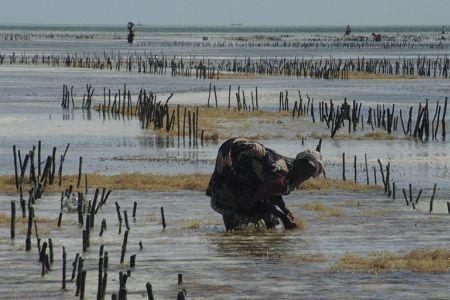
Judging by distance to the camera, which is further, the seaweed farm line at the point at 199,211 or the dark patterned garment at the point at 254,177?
the dark patterned garment at the point at 254,177

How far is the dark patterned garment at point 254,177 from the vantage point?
50.7 feet

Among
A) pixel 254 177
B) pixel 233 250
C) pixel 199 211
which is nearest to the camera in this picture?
pixel 233 250

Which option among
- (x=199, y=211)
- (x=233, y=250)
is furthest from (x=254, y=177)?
(x=199, y=211)

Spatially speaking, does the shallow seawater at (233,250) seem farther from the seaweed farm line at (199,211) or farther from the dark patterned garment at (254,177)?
the dark patterned garment at (254,177)

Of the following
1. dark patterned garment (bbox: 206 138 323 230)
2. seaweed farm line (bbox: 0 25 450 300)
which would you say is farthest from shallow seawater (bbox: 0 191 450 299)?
dark patterned garment (bbox: 206 138 323 230)

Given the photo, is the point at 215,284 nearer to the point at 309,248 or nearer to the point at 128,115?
the point at 309,248

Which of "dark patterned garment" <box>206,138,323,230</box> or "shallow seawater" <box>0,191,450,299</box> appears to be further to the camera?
"dark patterned garment" <box>206,138,323,230</box>

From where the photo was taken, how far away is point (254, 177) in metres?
15.7

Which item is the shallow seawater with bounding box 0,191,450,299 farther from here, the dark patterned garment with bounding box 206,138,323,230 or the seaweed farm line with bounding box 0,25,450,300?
the dark patterned garment with bounding box 206,138,323,230

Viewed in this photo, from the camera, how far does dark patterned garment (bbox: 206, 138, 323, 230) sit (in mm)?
15461

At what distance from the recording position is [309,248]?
15.5 metres

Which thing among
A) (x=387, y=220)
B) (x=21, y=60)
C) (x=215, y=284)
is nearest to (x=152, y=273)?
(x=215, y=284)

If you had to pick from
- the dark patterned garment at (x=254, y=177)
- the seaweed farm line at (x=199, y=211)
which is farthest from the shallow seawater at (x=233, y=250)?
the dark patterned garment at (x=254, y=177)

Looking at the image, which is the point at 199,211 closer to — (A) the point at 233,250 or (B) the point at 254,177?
(B) the point at 254,177
